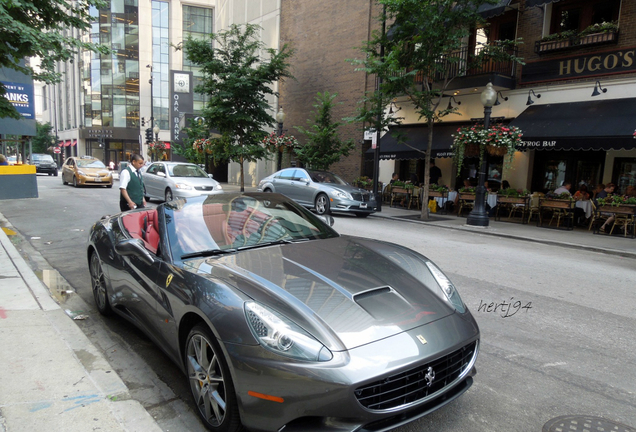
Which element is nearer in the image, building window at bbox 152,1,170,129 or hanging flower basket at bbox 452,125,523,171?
hanging flower basket at bbox 452,125,523,171

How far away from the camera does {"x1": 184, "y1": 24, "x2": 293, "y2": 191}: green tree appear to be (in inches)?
817

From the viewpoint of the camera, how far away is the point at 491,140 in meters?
12.9

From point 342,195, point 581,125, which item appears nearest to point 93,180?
point 342,195

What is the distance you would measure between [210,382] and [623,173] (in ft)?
51.0

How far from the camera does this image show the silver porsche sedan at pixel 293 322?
227 cm

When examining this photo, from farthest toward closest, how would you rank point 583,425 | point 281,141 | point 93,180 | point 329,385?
point 93,180
point 281,141
point 583,425
point 329,385

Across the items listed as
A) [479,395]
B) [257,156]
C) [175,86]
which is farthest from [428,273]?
[175,86]

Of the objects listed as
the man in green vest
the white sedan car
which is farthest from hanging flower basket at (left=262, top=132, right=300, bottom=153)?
the man in green vest

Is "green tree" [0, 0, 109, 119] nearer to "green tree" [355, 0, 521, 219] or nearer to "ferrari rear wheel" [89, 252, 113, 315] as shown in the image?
"ferrari rear wheel" [89, 252, 113, 315]

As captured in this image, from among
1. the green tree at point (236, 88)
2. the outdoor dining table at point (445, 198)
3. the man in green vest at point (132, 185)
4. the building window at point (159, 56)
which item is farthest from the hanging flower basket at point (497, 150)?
the building window at point (159, 56)

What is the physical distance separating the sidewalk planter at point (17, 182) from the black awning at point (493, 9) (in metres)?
17.2

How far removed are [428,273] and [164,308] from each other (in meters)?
1.96

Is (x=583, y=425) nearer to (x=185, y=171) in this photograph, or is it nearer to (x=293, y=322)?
(x=293, y=322)

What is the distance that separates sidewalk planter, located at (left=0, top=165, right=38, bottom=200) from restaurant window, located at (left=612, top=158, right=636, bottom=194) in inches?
808
